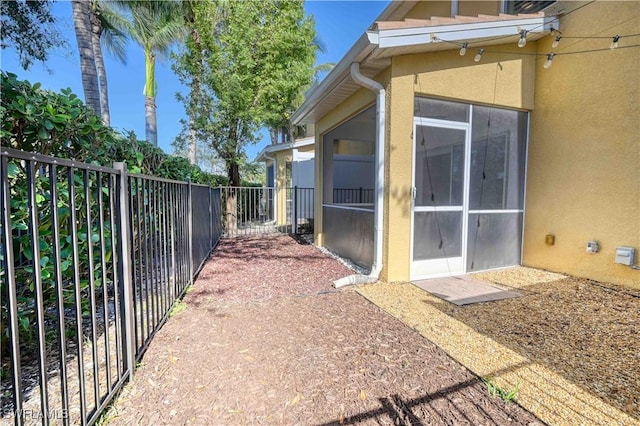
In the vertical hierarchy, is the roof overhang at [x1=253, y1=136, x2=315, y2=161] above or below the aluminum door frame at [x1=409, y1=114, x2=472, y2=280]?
above

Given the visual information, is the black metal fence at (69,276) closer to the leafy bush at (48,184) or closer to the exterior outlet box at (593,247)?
the leafy bush at (48,184)

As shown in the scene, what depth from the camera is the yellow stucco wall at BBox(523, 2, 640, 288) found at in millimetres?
3951

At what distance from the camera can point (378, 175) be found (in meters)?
4.42

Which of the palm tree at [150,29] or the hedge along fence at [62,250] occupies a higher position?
the palm tree at [150,29]

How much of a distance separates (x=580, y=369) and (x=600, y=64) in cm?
439

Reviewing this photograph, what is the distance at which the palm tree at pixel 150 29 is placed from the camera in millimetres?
11688

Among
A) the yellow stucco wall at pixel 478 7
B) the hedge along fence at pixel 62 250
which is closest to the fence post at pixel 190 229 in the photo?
the hedge along fence at pixel 62 250

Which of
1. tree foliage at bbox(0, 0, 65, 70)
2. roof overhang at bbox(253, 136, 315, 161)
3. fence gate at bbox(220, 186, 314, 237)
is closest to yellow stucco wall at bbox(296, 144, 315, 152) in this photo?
roof overhang at bbox(253, 136, 315, 161)

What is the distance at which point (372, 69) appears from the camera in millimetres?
4418

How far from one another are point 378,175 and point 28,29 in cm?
945

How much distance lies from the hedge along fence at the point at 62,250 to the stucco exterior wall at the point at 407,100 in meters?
2.91

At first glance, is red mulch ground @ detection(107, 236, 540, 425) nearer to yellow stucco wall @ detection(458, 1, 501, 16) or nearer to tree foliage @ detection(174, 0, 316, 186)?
yellow stucco wall @ detection(458, 1, 501, 16)

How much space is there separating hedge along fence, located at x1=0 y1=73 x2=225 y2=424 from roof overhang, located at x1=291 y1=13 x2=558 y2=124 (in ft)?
10.1

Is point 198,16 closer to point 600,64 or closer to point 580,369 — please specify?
point 600,64
